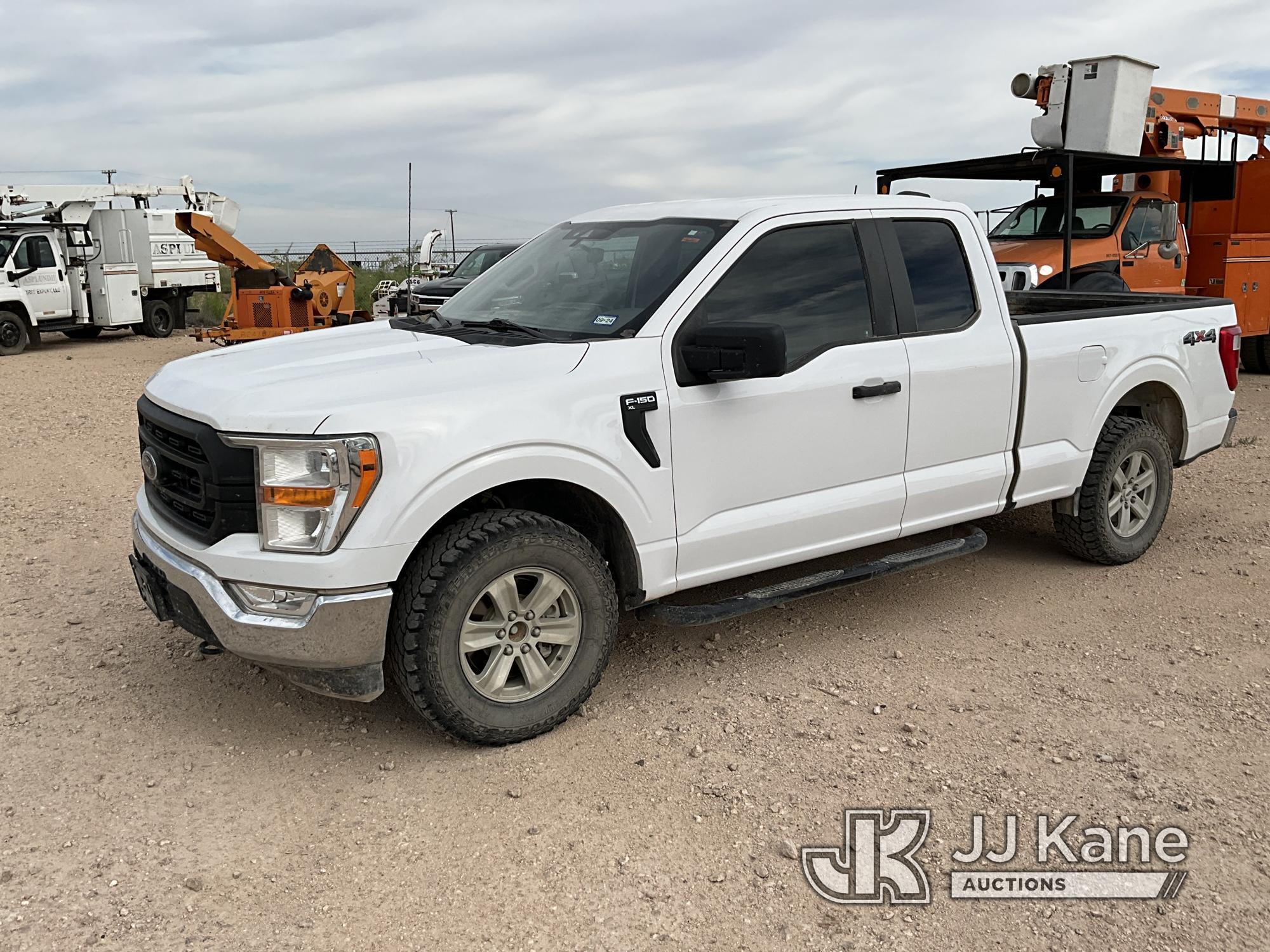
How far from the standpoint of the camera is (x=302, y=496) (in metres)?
3.46

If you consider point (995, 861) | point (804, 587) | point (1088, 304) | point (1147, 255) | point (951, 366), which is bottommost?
point (995, 861)

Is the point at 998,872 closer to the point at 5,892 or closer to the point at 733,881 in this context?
the point at 733,881

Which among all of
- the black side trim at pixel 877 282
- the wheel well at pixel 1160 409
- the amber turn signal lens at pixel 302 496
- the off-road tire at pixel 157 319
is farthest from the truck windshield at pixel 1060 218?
the off-road tire at pixel 157 319

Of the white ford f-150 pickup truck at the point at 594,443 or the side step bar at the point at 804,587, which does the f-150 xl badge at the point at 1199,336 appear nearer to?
the white ford f-150 pickup truck at the point at 594,443

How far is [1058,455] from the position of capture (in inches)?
213

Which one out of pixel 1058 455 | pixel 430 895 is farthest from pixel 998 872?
pixel 1058 455

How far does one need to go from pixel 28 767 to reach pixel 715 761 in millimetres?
2367

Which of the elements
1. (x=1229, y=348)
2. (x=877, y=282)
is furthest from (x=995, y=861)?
(x=1229, y=348)

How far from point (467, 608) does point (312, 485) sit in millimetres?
655

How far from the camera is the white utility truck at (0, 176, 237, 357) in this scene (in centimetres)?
1961

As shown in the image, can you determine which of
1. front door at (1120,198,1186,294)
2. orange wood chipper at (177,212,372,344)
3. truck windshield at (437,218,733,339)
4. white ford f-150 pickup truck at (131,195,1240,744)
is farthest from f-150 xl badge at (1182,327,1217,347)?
orange wood chipper at (177,212,372,344)

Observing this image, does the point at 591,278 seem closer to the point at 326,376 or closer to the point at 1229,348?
the point at 326,376

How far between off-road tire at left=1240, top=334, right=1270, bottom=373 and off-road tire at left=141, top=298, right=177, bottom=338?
1965cm

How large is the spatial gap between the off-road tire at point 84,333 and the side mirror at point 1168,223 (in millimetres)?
18650
